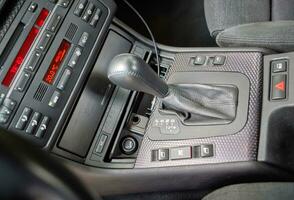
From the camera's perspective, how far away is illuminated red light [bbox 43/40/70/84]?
99 centimetres

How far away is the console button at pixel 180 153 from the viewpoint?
977 mm

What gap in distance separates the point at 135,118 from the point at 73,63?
0.59 feet

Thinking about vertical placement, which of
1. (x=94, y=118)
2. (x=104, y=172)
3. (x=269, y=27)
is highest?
(x=269, y=27)

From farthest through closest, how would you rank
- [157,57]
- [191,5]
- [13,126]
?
[191,5] → [157,57] → [13,126]

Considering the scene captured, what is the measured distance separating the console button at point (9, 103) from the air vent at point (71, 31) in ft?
0.60

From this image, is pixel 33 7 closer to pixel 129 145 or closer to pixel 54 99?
pixel 54 99

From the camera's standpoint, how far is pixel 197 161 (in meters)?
0.97

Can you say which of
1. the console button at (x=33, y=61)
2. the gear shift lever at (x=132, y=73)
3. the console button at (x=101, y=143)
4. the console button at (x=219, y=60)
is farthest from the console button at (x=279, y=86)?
the console button at (x=33, y=61)

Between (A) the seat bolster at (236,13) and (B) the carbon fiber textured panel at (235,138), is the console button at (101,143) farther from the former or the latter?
(A) the seat bolster at (236,13)

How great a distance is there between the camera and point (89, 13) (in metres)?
1.07

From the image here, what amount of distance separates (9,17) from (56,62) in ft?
0.41

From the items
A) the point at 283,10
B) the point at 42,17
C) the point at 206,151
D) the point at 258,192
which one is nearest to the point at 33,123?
the point at 42,17

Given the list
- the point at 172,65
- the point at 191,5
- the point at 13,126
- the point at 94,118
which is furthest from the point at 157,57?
the point at 191,5

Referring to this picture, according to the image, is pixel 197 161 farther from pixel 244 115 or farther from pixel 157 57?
pixel 157 57
